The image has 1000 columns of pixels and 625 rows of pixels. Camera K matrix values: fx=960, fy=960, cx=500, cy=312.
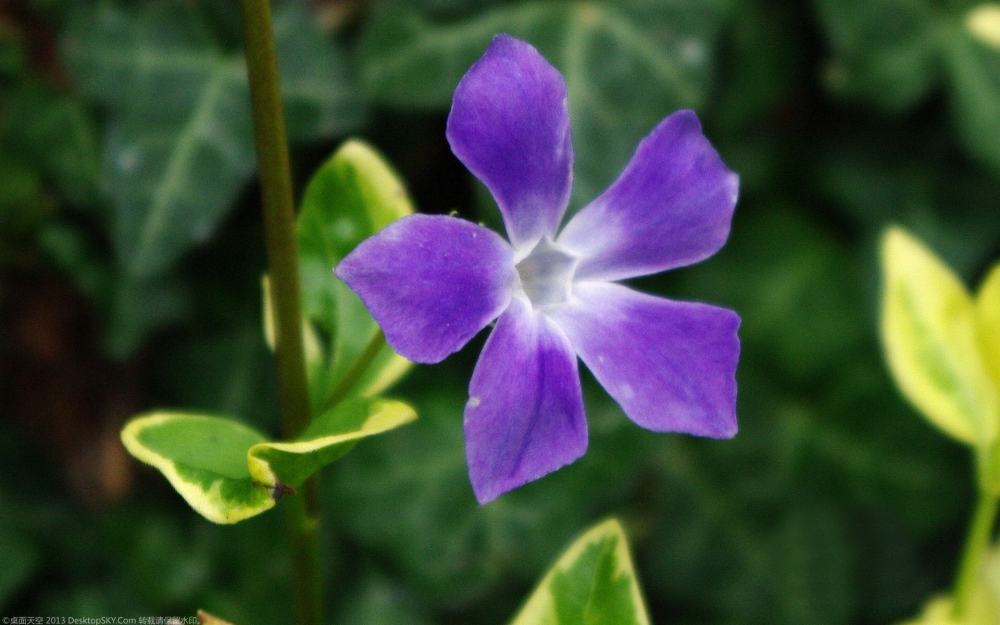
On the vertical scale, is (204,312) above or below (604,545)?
below

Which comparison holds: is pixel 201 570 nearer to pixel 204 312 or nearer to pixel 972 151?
pixel 204 312

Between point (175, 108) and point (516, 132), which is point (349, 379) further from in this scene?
point (175, 108)

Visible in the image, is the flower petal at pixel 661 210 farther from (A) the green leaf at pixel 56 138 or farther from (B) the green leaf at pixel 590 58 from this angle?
(A) the green leaf at pixel 56 138


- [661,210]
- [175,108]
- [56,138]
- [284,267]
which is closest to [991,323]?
[661,210]

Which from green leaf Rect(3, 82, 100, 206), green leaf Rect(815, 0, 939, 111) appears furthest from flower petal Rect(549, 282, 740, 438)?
green leaf Rect(815, 0, 939, 111)

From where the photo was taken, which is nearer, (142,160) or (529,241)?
(529,241)

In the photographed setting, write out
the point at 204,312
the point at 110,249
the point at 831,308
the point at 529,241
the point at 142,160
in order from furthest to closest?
the point at 831,308, the point at 204,312, the point at 110,249, the point at 142,160, the point at 529,241

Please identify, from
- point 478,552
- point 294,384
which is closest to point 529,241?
point 294,384

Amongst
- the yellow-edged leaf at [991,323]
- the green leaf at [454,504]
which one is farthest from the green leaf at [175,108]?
the yellow-edged leaf at [991,323]
